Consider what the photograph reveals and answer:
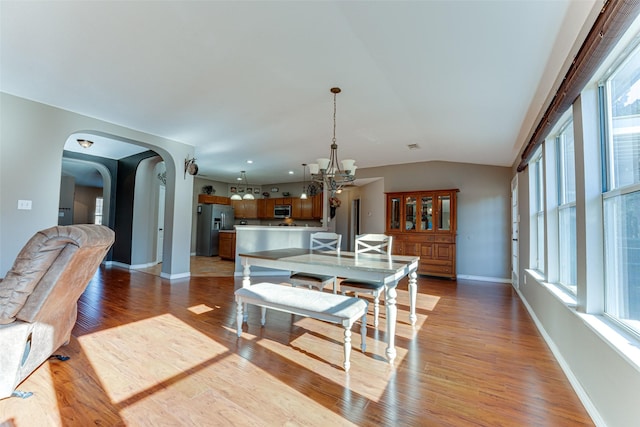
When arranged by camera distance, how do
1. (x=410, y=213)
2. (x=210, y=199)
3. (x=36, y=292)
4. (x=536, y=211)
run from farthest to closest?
(x=210, y=199) → (x=410, y=213) → (x=536, y=211) → (x=36, y=292)

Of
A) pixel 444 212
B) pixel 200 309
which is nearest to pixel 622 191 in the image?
pixel 200 309

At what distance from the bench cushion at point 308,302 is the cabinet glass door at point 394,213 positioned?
419cm

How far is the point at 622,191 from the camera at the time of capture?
1521 millimetres

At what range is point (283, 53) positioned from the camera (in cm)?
244

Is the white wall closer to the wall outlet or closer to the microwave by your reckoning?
the wall outlet

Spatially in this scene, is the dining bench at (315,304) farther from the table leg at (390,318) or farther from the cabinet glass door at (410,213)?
the cabinet glass door at (410,213)

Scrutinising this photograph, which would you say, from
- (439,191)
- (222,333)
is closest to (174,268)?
(222,333)

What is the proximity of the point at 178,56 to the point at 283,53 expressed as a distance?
959 mm

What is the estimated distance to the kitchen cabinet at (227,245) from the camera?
7.65 meters

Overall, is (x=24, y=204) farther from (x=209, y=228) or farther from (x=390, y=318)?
(x=209, y=228)

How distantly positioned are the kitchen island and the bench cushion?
3.20 meters

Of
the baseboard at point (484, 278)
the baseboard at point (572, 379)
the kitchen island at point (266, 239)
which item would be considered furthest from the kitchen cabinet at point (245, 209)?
the baseboard at point (572, 379)

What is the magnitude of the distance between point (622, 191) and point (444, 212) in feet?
13.9

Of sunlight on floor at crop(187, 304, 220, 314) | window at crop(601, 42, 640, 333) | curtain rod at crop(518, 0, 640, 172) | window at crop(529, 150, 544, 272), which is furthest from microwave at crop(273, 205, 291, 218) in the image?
window at crop(601, 42, 640, 333)
